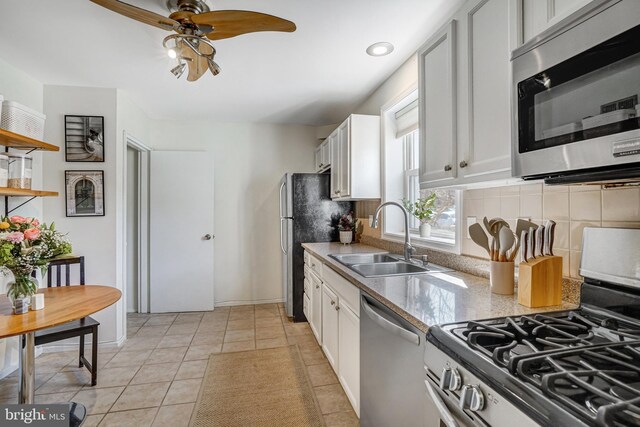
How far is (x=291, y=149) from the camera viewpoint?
4.40 metres

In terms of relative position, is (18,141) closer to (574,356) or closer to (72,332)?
(72,332)

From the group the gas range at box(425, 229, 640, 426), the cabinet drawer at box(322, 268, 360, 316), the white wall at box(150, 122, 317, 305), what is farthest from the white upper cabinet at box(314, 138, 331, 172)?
the gas range at box(425, 229, 640, 426)

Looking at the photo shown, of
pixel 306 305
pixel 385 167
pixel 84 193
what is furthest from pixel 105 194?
pixel 385 167

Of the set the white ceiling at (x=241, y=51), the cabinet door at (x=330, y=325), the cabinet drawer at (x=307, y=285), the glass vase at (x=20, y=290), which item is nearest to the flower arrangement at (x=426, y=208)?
the cabinet door at (x=330, y=325)

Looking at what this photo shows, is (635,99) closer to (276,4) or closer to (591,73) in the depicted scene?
(591,73)

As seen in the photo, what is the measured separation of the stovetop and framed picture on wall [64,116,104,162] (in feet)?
10.9

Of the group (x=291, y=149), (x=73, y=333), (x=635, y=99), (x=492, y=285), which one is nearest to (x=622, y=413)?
(x=635, y=99)

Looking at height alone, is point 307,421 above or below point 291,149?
below

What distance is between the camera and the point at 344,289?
1.97 meters

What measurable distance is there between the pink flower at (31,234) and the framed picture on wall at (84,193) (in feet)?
4.43

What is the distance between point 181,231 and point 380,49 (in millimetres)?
3074

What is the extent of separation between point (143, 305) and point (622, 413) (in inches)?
173

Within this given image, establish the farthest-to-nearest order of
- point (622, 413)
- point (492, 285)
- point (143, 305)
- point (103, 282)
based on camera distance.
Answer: point (143, 305)
point (103, 282)
point (492, 285)
point (622, 413)

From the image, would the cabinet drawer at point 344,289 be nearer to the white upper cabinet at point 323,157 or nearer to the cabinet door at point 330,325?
the cabinet door at point 330,325
